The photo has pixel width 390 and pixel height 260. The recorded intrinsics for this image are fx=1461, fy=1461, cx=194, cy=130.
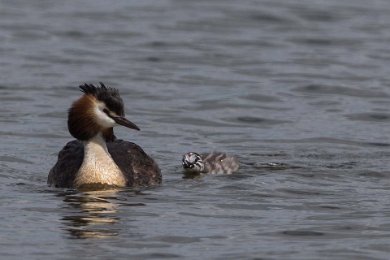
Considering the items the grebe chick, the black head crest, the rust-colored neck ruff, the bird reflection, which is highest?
the black head crest

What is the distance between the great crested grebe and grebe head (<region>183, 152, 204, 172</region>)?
433mm

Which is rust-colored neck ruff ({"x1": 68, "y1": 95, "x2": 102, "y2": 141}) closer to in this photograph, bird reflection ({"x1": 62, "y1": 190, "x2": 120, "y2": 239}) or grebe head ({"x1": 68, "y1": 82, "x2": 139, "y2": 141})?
grebe head ({"x1": 68, "y1": 82, "x2": 139, "y2": 141})

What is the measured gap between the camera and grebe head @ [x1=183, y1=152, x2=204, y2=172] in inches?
578

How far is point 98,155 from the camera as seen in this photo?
13922 millimetres

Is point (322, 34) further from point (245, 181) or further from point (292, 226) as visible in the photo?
point (292, 226)

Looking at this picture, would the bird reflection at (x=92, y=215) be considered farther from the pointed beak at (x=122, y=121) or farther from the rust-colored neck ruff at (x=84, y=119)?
the pointed beak at (x=122, y=121)

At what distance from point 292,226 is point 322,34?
13.2m

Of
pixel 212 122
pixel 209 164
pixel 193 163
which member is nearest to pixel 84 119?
pixel 193 163

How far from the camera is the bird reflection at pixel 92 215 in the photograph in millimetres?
11891

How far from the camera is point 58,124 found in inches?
697

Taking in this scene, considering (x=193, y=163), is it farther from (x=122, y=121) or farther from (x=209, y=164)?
(x=122, y=121)

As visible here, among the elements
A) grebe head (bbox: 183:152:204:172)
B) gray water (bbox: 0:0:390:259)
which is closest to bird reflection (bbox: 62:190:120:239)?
gray water (bbox: 0:0:390:259)

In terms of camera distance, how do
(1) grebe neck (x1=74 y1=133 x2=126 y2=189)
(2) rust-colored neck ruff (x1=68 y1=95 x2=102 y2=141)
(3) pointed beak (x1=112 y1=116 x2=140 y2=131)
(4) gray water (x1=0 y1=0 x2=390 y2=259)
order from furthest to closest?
(1) grebe neck (x1=74 y1=133 x2=126 y2=189), (2) rust-colored neck ruff (x1=68 y1=95 x2=102 y2=141), (3) pointed beak (x1=112 y1=116 x2=140 y2=131), (4) gray water (x1=0 y1=0 x2=390 y2=259)

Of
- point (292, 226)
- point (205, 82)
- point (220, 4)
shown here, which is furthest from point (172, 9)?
point (292, 226)
